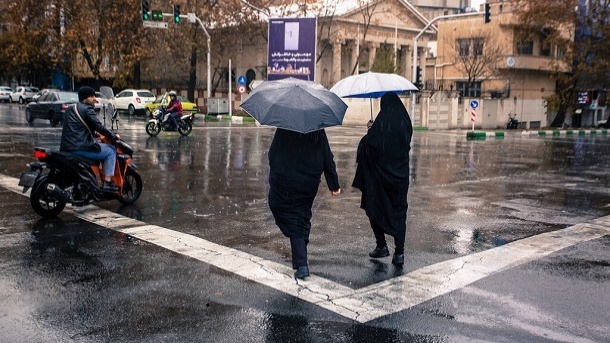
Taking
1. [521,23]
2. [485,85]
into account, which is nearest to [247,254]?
[521,23]

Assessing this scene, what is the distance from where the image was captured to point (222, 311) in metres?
4.95

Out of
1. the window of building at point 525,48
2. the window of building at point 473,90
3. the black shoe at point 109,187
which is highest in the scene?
the window of building at point 525,48

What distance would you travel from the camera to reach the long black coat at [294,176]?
19.0 feet

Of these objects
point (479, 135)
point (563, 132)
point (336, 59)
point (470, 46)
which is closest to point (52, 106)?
point (479, 135)

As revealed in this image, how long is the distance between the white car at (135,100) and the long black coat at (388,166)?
3437 centimetres

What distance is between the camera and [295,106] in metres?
5.69

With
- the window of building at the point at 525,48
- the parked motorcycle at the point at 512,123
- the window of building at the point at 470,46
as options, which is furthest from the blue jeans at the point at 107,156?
the window of building at the point at 525,48

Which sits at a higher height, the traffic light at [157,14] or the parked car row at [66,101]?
the traffic light at [157,14]

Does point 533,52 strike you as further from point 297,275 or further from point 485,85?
point 297,275

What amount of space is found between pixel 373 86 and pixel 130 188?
15.0 feet

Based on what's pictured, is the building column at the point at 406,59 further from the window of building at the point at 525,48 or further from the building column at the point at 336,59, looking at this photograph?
the window of building at the point at 525,48

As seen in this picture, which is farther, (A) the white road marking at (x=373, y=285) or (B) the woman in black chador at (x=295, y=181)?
(B) the woman in black chador at (x=295, y=181)

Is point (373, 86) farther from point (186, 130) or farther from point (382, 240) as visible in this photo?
point (186, 130)

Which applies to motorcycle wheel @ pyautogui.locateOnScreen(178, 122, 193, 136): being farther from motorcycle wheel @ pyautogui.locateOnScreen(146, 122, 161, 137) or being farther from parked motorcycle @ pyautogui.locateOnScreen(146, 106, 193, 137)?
motorcycle wheel @ pyautogui.locateOnScreen(146, 122, 161, 137)
